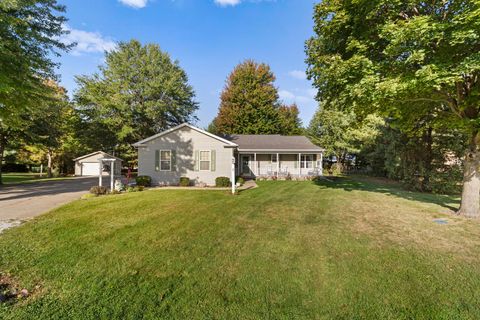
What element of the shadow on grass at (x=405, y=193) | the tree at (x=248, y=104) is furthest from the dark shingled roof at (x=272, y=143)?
the tree at (x=248, y=104)

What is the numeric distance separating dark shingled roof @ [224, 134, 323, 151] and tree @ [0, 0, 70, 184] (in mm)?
14273

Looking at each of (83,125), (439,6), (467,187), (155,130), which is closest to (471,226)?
(467,187)

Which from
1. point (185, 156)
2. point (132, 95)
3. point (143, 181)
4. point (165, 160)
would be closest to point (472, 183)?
point (185, 156)

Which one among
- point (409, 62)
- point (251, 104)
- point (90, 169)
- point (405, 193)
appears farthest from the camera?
point (251, 104)

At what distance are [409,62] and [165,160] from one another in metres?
14.7

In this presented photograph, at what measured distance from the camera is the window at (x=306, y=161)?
23016 millimetres

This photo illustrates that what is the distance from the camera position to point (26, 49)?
9.94 metres

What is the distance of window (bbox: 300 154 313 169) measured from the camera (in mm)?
23016

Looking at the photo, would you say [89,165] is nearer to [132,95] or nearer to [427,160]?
[132,95]

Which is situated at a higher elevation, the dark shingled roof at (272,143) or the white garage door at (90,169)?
the dark shingled roof at (272,143)

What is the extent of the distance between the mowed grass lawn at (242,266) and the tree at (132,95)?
22.3m

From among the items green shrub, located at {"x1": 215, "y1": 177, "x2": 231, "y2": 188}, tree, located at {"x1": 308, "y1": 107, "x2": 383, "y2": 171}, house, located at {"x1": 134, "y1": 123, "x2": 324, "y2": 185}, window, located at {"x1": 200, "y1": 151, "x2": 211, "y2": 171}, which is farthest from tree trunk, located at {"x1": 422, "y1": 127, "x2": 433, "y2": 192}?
window, located at {"x1": 200, "y1": 151, "x2": 211, "y2": 171}

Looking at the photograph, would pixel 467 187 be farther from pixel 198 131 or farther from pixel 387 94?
pixel 198 131

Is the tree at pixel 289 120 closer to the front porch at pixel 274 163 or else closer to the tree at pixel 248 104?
the tree at pixel 248 104
